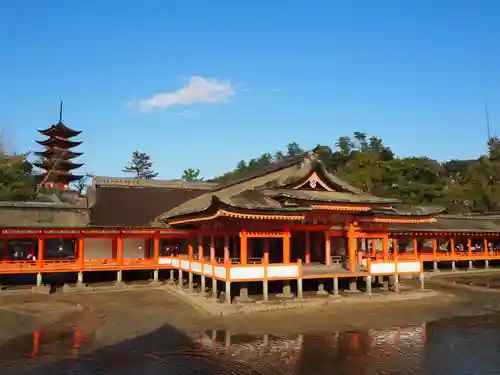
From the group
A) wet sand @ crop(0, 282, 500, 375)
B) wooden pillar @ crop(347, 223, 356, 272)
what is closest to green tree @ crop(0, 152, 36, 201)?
wet sand @ crop(0, 282, 500, 375)

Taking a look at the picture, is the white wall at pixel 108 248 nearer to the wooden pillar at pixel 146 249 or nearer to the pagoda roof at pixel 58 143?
the wooden pillar at pixel 146 249

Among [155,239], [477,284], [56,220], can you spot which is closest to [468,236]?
[477,284]

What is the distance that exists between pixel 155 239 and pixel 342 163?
97.2 m

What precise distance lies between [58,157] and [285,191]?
192ft

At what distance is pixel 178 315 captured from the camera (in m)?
19.6

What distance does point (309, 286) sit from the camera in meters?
25.2

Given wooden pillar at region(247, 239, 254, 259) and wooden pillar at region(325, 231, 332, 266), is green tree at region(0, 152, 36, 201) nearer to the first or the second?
wooden pillar at region(247, 239, 254, 259)

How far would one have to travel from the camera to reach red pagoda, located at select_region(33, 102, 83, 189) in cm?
7100

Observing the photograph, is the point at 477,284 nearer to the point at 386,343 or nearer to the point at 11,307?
the point at 386,343

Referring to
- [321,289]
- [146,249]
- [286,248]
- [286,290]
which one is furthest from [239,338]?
[146,249]

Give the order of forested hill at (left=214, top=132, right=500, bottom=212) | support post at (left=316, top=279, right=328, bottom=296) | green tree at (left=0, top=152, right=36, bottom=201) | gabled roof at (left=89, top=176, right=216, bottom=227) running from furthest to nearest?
forested hill at (left=214, top=132, right=500, bottom=212) → green tree at (left=0, top=152, right=36, bottom=201) → gabled roof at (left=89, top=176, right=216, bottom=227) → support post at (left=316, top=279, right=328, bottom=296)

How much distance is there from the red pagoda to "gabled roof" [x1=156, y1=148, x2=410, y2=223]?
48.1m

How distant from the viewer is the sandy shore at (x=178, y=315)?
17141 mm

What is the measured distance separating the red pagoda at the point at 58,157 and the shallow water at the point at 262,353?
59.5m
